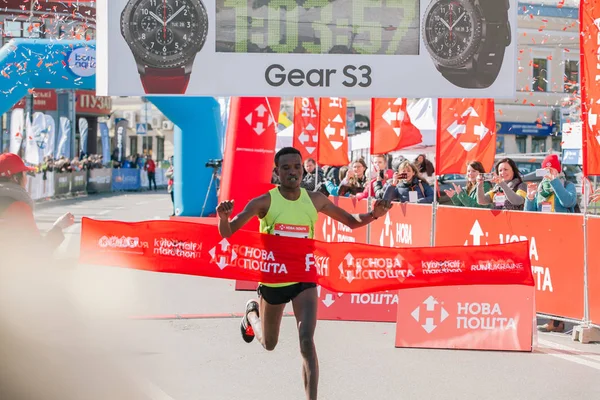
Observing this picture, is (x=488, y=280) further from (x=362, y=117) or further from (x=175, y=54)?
(x=362, y=117)

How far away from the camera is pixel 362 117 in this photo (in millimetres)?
58625

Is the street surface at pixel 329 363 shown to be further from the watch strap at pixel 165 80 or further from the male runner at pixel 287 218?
the watch strap at pixel 165 80

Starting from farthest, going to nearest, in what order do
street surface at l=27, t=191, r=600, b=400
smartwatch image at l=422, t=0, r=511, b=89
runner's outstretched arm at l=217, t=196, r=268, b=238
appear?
smartwatch image at l=422, t=0, r=511, b=89 → street surface at l=27, t=191, r=600, b=400 → runner's outstretched arm at l=217, t=196, r=268, b=238

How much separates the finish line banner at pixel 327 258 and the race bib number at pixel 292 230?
62 cm

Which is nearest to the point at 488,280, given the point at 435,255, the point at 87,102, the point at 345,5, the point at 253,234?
the point at 435,255

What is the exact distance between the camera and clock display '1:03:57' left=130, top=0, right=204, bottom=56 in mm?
10227

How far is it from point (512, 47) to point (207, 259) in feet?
14.1

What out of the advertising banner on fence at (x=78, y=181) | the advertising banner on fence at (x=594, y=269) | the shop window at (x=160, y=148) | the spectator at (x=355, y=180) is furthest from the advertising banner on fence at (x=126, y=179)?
the advertising banner on fence at (x=594, y=269)

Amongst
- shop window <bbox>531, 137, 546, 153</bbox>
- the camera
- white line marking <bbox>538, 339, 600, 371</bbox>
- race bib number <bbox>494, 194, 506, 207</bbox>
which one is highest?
shop window <bbox>531, 137, 546, 153</bbox>

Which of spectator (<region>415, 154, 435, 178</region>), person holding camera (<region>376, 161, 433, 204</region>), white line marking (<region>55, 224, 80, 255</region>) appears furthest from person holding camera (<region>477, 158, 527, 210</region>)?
white line marking (<region>55, 224, 80, 255</region>)

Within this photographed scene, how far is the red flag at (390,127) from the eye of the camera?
51.2 feet

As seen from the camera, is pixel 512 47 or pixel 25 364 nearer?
pixel 25 364

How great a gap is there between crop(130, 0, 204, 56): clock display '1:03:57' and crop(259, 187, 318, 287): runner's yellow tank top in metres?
3.74

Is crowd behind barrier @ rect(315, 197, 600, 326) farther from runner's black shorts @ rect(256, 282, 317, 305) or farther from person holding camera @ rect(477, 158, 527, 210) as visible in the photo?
runner's black shorts @ rect(256, 282, 317, 305)
